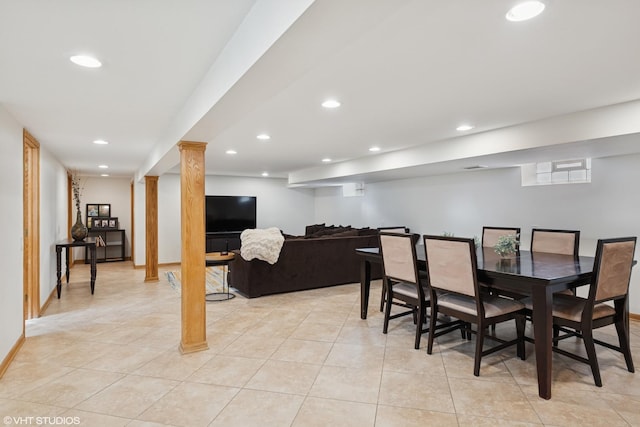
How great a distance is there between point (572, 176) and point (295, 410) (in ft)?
14.9

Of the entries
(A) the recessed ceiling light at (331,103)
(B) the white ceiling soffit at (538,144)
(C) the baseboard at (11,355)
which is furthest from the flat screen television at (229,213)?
(A) the recessed ceiling light at (331,103)

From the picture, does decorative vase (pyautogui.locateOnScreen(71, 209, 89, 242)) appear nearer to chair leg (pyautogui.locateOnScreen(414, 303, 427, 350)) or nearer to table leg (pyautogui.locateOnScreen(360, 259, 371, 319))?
table leg (pyautogui.locateOnScreen(360, 259, 371, 319))

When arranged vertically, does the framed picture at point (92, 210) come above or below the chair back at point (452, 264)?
above

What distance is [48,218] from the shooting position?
5012 millimetres

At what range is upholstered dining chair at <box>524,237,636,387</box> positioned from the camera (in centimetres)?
253

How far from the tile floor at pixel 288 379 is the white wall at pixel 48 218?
942mm

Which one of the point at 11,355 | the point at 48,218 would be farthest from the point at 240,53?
the point at 48,218

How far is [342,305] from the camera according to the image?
4.71 m

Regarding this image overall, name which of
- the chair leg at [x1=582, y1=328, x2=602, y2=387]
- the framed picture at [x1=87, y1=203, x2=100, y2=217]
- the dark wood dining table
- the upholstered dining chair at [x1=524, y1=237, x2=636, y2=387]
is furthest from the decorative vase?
the chair leg at [x1=582, y1=328, x2=602, y2=387]

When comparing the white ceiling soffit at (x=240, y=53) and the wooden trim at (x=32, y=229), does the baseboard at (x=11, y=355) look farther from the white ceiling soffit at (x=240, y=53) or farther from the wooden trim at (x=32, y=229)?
the white ceiling soffit at (x=240, y=53)

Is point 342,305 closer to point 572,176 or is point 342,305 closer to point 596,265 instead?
point 596,265

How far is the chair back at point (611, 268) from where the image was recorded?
8.25 feet

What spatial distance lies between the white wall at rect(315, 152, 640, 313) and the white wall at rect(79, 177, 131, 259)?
5.87 meters

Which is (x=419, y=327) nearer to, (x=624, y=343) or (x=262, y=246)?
(x=624, y=343)
